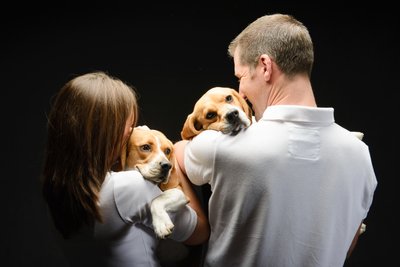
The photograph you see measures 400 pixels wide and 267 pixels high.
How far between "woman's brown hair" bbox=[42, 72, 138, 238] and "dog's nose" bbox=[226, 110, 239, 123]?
1.05 feet

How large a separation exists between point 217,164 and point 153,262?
40 centimetres

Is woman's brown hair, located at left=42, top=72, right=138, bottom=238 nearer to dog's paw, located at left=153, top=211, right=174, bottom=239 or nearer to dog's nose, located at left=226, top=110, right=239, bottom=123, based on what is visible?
dog's paw, located at left=153, top=211, right=174, bottom=239


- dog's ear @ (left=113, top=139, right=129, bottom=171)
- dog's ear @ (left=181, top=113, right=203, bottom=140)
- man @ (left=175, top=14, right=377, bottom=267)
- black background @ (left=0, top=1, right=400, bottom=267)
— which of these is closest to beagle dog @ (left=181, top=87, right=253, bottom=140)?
dog's ear @ (left=181, top=113, right=203, bottom=140)

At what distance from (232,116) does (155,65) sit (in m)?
1.24

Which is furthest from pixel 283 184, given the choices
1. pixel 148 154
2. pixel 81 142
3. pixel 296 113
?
pixel 81 142

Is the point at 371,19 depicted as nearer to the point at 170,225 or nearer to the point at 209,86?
the point at 209,86

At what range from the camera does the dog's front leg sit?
154 centimetres

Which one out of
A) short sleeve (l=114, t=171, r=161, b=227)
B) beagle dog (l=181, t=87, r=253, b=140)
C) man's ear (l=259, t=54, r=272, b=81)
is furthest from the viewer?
beagle dog (l=181, t=87, r=253, b=140)

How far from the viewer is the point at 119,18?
2689mm

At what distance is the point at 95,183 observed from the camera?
152cm

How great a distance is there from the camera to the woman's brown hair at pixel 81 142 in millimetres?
1539

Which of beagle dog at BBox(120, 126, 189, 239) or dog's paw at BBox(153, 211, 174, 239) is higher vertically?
beagle dog at BBox(120, 126, 189, 239)

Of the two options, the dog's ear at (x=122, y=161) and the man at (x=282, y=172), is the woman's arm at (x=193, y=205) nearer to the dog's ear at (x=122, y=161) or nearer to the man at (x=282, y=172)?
the man at (x=282, y=172)

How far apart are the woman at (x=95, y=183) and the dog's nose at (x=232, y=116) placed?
1.02ft
